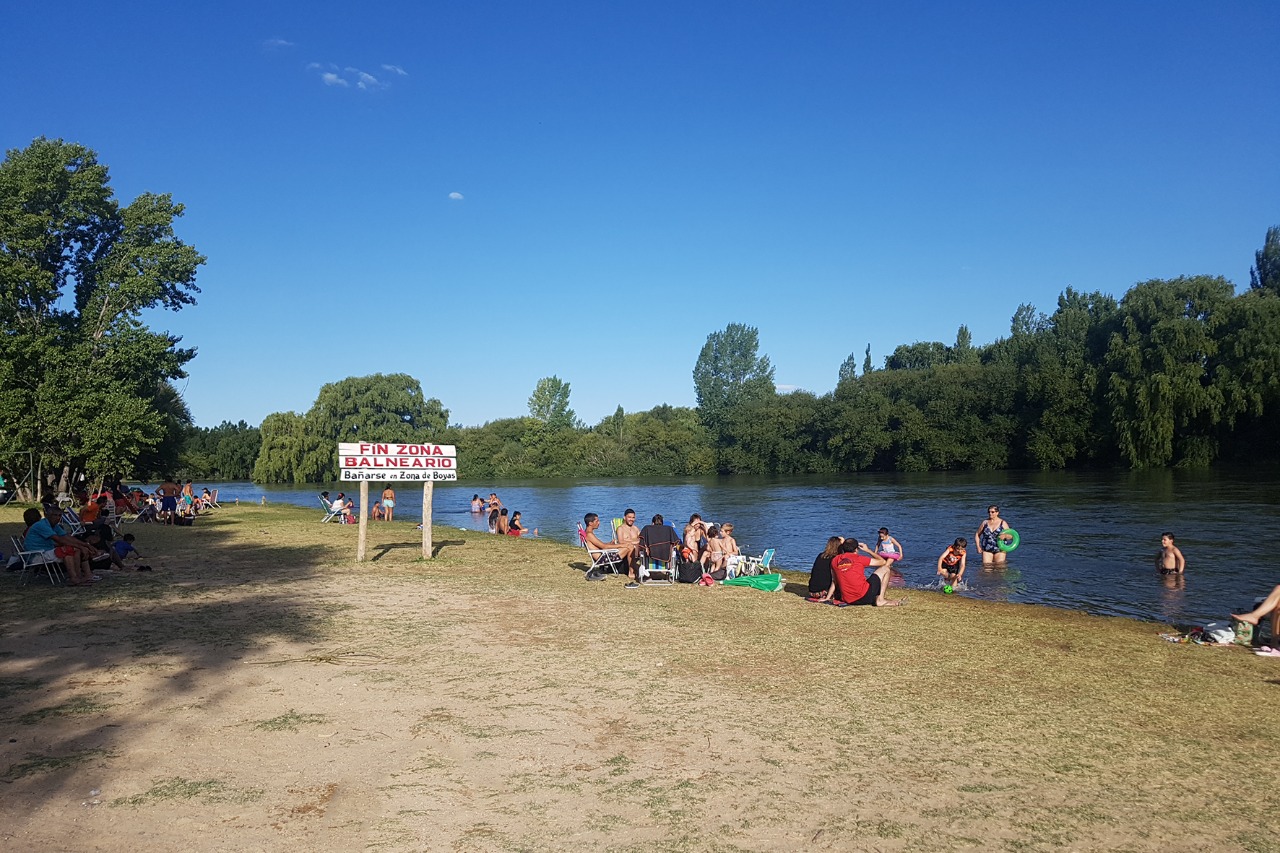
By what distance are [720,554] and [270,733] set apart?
Result: 10.0 metres

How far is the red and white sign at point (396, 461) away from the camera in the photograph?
49.5 ft

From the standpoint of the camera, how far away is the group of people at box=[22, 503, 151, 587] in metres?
12.9

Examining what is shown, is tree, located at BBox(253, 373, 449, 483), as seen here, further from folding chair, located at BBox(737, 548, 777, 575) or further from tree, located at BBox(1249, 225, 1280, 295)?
tree, located at BBox(1249, 225, 1280, 295)

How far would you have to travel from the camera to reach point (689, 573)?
580 inches

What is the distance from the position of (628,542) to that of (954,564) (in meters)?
6.84

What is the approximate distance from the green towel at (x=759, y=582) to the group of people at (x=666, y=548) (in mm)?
378

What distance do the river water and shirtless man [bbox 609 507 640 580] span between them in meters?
6.19

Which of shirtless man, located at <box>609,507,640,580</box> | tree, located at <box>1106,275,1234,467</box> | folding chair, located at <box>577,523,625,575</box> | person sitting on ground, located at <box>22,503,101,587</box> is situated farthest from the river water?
A: person sitting on ground, located at <box>22,503,101,587</box>

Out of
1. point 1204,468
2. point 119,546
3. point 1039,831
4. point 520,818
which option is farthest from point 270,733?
point 1204,468

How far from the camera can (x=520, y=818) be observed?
499 centimetres

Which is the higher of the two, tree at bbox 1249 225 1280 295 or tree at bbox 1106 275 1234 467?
tree at bbox 1249 225 1280 295

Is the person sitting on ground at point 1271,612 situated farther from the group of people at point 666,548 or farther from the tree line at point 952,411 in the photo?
the tree line at point 952,411

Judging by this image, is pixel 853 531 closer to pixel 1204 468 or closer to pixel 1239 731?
pixel 1239 731

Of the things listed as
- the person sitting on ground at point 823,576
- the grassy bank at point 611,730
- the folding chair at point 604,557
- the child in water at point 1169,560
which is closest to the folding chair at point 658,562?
the folding chair at point 604,557
